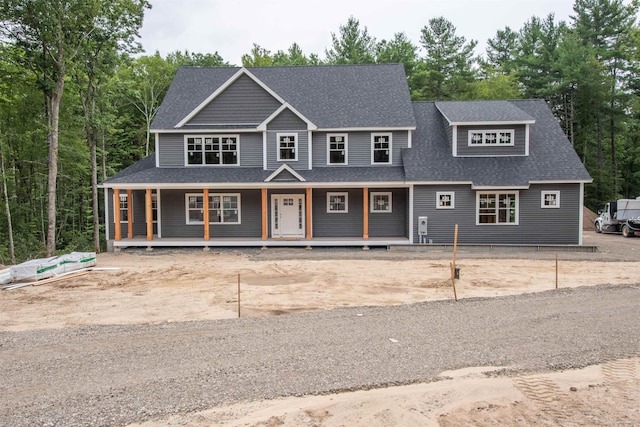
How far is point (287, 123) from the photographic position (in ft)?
65.1

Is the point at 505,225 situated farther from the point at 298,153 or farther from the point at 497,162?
the point at 298,153

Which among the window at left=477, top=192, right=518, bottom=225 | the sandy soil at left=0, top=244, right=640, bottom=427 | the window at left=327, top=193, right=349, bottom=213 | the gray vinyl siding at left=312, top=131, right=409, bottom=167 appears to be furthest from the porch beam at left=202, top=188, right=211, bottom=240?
the window at left=477, top=192, right=518, bottom=225

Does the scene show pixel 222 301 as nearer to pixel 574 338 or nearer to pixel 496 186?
pixel 574 338

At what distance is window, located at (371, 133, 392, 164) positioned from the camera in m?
20.2

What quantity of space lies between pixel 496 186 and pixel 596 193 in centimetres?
2296

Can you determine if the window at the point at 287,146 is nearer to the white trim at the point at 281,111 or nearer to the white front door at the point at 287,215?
the white trim at the point at 281,111

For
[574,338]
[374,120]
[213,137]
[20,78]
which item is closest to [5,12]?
[20,78]

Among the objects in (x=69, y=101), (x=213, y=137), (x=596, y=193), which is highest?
(x=69, y=101)

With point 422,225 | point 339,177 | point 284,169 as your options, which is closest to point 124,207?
point 284,169

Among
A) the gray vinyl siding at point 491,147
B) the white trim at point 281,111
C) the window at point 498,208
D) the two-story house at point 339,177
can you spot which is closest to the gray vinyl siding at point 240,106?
the two-story house at point 339,177

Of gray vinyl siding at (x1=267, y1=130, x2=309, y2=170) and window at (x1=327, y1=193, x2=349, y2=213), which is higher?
gray vinyl siding at (x1=267, y1=130, x2=309, y2=170)

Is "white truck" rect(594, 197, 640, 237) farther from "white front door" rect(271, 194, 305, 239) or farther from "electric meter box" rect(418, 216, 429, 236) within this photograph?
"white front door" rect(271, 194, 305, 239)

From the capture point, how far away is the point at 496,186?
18250 mm

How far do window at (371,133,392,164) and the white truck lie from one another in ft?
48.4
